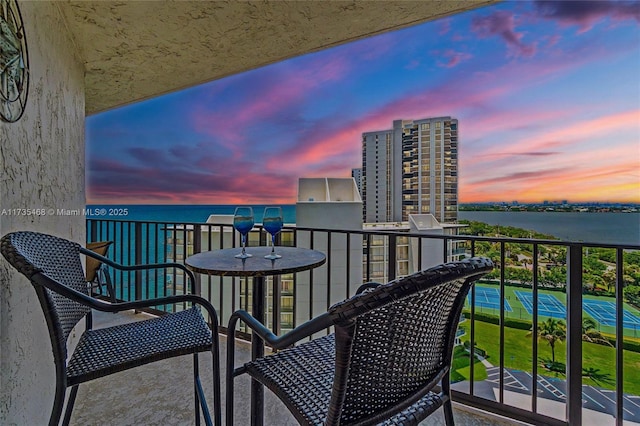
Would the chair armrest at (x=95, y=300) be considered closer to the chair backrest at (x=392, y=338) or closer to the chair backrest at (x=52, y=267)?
the chair backrest at (x=52, y=267)

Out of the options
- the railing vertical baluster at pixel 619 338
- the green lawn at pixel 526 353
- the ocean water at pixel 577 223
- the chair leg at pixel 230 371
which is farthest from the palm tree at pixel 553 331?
the chair leg at pixel 230 371

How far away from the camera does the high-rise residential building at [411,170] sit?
26.1 feet

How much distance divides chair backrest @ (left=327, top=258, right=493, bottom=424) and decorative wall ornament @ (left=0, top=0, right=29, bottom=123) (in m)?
1.47

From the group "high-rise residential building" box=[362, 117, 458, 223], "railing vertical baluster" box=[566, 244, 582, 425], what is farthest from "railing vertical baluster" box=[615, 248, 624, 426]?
"high-rise residential building" box=[362, 117, 458, 223]

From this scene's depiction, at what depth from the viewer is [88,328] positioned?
1562mm

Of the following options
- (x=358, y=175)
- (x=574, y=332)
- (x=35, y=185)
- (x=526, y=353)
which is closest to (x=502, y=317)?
(x=574, y=332)

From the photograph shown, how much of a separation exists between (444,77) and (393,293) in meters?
8.86

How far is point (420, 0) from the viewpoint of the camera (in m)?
2.13

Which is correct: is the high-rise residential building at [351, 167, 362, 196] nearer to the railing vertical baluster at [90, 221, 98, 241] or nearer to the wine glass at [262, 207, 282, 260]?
the railing vertical baluster at [90, 221, 98, 241]

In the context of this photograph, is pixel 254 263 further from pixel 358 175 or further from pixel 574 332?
pixel 358 175

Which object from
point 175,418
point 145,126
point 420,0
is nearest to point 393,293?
point 175,418

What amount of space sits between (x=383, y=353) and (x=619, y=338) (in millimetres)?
1626

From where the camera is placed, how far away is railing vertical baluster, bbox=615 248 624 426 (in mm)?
1518

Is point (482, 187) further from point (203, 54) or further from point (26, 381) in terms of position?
point (26, 381)
